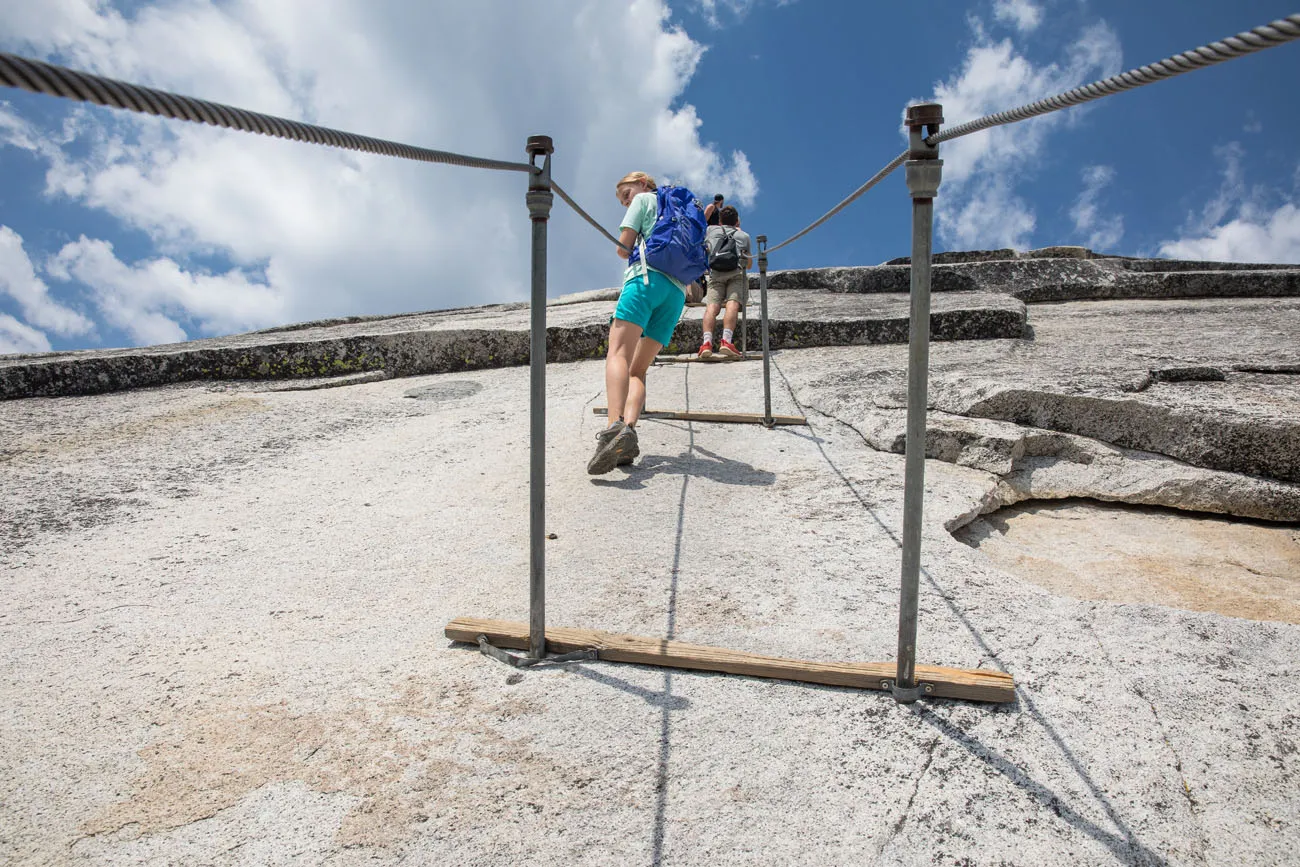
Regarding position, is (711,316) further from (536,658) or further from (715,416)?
(536,658)

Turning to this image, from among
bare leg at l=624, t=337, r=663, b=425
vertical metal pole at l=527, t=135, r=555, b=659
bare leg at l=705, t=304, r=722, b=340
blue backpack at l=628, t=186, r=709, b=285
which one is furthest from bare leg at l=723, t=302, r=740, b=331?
vertical metal pole at l=527, t=135, r=555, b=659

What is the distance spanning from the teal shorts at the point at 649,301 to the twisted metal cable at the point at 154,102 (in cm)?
251

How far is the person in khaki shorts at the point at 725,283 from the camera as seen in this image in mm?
6984

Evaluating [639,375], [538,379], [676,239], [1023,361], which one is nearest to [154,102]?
[538,379]

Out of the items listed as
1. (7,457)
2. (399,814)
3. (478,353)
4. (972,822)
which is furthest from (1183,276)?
(7,457)

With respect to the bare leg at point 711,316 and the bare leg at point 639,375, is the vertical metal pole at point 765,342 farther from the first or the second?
the bare leg at point 711,316

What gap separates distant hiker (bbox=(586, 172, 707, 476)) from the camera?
4.11 metres

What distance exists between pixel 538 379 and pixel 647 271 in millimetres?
2110

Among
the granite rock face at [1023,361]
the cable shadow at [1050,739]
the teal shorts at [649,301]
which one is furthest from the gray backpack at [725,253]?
the cable shadow at [1050,739]

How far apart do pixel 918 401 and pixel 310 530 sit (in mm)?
2794

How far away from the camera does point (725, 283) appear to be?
24.4 ft

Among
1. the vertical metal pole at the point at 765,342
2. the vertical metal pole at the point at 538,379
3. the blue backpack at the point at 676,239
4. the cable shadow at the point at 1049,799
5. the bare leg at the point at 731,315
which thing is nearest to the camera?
the cable shadow at the point at 1049,799

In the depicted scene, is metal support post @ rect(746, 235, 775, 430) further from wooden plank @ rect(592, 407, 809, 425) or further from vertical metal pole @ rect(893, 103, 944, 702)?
vertical metal pole @ rect(893, 103, 944, 702)

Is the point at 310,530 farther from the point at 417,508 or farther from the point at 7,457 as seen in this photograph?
the point at 7,457
